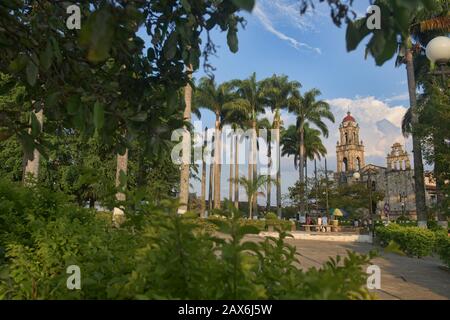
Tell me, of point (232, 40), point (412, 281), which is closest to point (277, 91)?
point (412, 281)

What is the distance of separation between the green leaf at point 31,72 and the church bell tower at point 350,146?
341ft

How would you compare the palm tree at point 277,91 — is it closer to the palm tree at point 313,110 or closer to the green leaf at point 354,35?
the palm tree at point 313,110

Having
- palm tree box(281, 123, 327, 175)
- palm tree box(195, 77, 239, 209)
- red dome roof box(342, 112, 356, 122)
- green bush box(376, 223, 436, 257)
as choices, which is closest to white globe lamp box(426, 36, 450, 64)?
green bush box(376, 223, 436, 257)

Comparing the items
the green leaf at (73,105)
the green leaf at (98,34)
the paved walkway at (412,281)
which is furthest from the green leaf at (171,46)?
the paved walkway at (412,281)

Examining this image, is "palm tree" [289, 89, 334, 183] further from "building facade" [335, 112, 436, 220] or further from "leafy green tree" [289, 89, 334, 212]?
"building facade" [335, 112, 436, 220]

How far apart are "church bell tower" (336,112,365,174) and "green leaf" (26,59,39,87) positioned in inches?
4090

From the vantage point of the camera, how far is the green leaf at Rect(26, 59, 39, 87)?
211cm

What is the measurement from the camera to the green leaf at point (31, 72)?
2.11 meters

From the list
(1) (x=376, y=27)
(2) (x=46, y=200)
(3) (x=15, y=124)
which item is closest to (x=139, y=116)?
(3) (x=15, y=124)

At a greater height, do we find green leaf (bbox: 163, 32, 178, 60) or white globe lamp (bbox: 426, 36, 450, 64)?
white globe lamp (bbox: 426, 36, 450, 64)

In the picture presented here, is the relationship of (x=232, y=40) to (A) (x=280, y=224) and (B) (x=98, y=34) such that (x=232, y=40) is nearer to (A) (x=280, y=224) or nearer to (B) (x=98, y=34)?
(A) (x=280, y=224)
